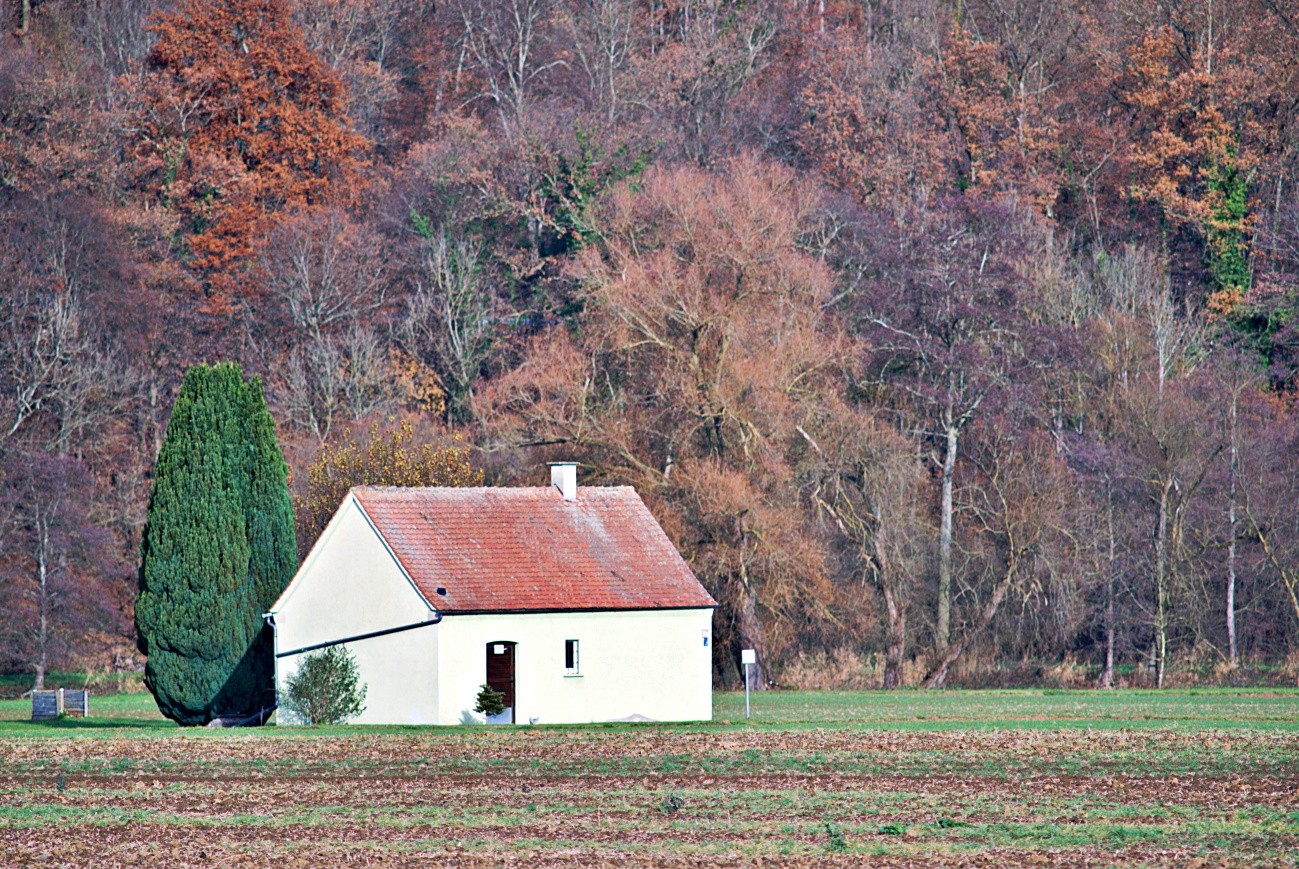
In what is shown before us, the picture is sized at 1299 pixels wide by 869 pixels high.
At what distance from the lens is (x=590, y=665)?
39.6m

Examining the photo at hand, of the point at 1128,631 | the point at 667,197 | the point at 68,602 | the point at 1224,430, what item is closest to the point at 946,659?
the point at 1128,631

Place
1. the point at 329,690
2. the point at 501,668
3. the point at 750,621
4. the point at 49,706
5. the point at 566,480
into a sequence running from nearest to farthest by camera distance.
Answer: the point at 329,690, the point at 501,668, the point at 566,480, the point at 49,706, the point at 750,621

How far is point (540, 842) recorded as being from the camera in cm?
1981

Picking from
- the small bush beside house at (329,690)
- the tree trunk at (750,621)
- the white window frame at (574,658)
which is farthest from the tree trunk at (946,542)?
the small bush beside house at (329,690)

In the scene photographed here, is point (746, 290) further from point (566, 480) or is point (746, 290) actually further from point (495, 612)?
point (495, 612)

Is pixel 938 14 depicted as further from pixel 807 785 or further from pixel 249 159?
pixel 807 785

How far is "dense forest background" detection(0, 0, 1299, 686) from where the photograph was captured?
5459cm

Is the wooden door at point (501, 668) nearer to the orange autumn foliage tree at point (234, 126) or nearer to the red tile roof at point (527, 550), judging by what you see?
the red tile roof at point (527, 550)

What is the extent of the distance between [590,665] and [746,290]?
18228 millimetres

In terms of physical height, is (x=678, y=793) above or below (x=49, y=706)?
below

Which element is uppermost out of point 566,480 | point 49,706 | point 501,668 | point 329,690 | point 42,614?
point 566,480

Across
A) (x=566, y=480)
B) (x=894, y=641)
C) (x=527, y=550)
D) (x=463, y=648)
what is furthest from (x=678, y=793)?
(x=894, y=641)

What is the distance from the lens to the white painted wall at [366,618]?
3784 cm

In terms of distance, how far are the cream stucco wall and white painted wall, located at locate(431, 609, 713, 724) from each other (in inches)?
0.9
